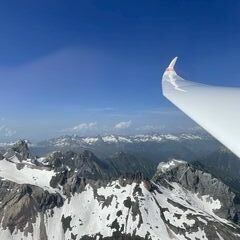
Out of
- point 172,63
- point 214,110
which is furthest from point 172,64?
point 214,110

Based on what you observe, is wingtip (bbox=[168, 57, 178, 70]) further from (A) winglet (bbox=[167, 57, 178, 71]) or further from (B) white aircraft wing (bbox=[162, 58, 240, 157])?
(B) white aircraft wing (bbox=[162, 58, 240, 157])

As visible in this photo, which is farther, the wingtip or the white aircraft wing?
the wingtip

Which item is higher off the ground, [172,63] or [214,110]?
[172,63]

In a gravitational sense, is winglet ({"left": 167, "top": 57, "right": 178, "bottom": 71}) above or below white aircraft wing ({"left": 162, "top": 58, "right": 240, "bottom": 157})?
above

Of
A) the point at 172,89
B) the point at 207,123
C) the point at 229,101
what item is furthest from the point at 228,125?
Answer: the point at 172,89

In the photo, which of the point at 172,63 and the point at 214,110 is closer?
the point at 214,110

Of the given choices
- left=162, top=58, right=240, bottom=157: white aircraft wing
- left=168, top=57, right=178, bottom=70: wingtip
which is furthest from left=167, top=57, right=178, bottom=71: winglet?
left=162, top=58, right=240, bottom=157: white aircraft wing

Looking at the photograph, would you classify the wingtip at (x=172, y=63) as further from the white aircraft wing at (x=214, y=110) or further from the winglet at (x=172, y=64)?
the white aircraft wing at (x=214, y=110)

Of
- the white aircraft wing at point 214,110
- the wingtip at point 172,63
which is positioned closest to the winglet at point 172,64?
the wingtip at point 172,63

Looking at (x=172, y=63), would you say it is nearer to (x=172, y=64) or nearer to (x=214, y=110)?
(x=172, y=64)

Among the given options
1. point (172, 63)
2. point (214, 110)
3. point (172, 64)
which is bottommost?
point (214, 110)
